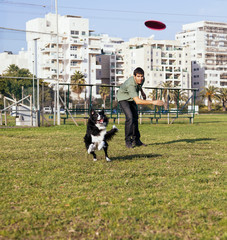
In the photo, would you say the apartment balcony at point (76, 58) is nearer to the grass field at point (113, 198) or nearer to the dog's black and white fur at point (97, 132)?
the grass field at point (113, 198)

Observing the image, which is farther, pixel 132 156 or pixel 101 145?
pixel 132 156

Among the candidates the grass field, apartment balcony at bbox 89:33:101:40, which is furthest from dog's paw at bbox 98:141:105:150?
apartment balcony at bbox 89:33:101:40

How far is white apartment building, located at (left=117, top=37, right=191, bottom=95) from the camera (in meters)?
110

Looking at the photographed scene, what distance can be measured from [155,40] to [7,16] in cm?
10227

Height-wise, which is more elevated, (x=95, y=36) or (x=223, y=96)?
(x=95, y=36)

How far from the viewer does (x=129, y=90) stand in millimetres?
9312

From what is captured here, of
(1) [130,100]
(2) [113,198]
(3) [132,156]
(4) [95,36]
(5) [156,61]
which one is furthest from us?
(5) [156,61]

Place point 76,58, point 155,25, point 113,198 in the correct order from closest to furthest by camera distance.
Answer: point 113,198 → point 155,25 → point 76,58

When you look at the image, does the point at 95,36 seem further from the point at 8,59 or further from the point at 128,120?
the point at 128,120

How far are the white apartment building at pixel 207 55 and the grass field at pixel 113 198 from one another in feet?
347

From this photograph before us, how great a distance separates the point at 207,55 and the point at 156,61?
28708 millimetres

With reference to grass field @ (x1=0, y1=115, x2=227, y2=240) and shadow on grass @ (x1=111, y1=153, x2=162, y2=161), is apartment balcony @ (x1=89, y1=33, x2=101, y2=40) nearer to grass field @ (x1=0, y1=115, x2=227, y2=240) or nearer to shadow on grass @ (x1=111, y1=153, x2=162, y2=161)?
shadow on grass @ (x1=111, y1=153, x2=162, y2=161)

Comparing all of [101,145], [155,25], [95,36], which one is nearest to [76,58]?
[95,36]

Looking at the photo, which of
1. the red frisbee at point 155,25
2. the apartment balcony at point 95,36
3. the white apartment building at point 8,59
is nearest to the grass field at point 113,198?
the red frisbee at point 155,25
